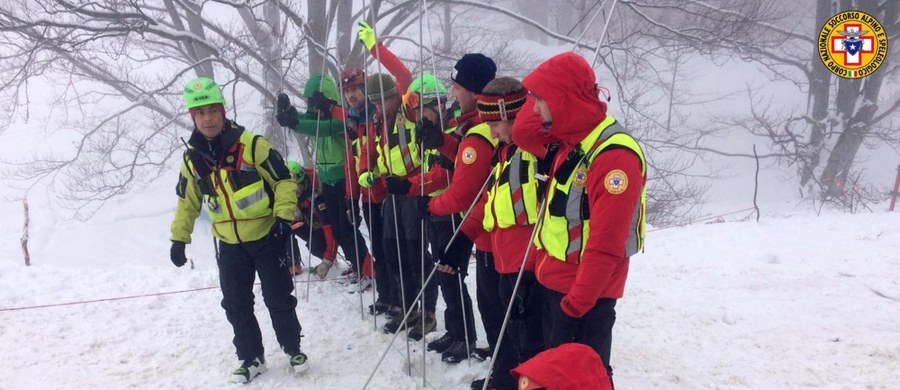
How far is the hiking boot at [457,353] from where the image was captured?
3.95 metres

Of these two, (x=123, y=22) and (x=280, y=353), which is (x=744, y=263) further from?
(x=123, y=22)

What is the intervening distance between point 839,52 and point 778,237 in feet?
38.1

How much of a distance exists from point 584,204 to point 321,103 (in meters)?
3.34

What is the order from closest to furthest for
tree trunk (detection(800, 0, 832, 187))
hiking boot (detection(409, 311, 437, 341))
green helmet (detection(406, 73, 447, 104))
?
1. green helmet (detection(406, 73, 447, 104))
2. hiking boot (detection(409, 311, 437, 341))
3. tree trunk (detection(800, 0, 832, 187))

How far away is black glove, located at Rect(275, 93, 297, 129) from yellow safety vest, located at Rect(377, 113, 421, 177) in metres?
1.19

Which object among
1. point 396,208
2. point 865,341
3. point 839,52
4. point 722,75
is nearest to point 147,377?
point 396,208

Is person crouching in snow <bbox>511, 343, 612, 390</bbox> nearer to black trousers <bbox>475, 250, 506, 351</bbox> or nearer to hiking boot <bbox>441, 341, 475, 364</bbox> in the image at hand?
black trousers <bbox>475, 250, 506, 351</bbox>

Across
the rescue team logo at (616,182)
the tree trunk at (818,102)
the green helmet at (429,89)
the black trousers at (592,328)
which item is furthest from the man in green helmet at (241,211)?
the tree trunk at (818,102)

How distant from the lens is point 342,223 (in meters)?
5.48

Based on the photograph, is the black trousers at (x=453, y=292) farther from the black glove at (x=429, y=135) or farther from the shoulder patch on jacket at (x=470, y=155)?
the shoulder patch on jacket at (x=470, y=155)

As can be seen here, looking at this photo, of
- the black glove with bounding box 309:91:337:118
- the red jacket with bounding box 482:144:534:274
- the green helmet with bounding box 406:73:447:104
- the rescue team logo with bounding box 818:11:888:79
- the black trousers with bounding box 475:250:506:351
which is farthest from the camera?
the rescue team logo with bounding box 818:11:888:79

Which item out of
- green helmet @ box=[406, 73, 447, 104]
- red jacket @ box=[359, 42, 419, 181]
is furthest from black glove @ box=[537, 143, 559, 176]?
red jacket @ box=[359, 42, 419, 181]

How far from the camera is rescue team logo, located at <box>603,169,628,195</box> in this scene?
2.19m

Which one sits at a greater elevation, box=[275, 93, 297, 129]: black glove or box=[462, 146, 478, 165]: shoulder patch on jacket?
box=[275, 93, 297, 129]: black glove
